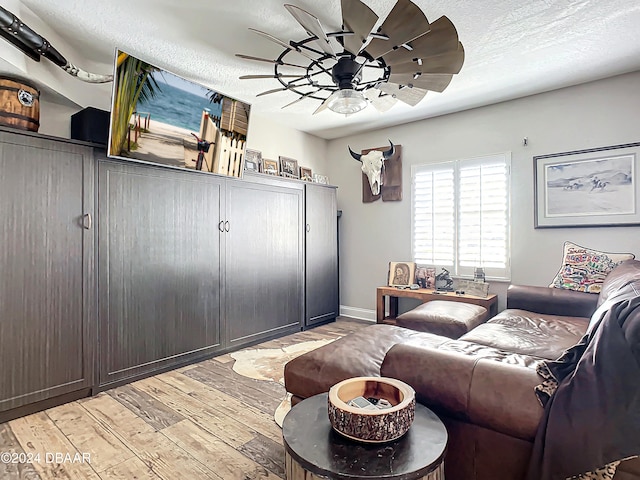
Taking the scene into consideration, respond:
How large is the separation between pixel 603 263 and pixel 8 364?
4476 millimetres

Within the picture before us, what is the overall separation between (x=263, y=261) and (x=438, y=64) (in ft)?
8.47

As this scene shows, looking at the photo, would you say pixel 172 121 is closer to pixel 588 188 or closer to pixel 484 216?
pixel 484 216

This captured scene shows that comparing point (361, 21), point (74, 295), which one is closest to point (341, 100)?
point (361, 21)

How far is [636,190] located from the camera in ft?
10.6

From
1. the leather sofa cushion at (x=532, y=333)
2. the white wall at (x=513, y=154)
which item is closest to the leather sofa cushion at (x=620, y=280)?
the leather sofa cushion at (x=532, y=333)

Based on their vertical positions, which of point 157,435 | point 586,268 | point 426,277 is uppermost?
point 586,268

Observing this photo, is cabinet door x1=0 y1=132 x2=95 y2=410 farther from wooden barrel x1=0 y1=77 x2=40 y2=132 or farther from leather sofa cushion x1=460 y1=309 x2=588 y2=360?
leather sofa cushion x1=460 y1=309 x2=588 y2=360

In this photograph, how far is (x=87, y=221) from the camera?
2.63 m

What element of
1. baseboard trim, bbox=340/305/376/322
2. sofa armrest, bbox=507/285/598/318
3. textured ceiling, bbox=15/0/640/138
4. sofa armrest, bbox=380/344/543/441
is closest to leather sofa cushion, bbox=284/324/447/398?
sofa armrest, bbox=380/344/543/441

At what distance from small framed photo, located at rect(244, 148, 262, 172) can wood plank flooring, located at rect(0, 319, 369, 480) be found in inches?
91.2

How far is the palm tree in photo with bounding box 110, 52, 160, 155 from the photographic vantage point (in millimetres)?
2441

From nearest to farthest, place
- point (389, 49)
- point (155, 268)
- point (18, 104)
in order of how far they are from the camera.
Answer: point (389, 49)
point (18, 104)
point (155, 268)

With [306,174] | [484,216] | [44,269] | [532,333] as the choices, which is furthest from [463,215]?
[44,269]

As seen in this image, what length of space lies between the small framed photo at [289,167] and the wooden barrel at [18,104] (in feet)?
8.67
